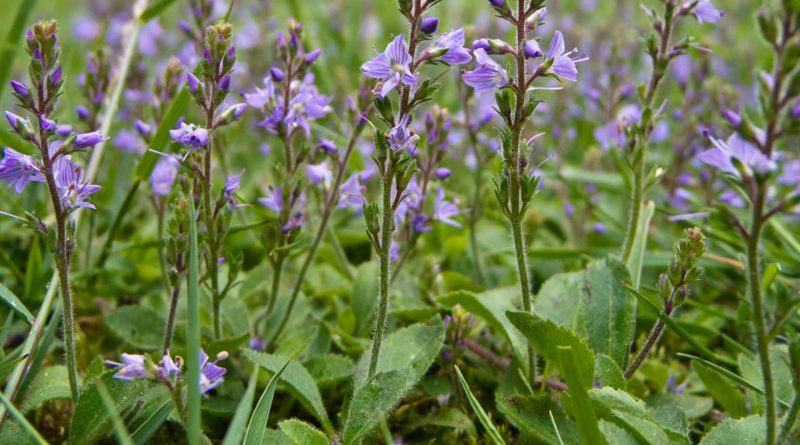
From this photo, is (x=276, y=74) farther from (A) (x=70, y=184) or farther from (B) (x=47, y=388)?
(B) (x=47, y=388)

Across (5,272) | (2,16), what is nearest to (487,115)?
(5,272)

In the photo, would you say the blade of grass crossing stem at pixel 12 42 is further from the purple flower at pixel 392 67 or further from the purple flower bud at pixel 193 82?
the purple flower at pixel 392 67

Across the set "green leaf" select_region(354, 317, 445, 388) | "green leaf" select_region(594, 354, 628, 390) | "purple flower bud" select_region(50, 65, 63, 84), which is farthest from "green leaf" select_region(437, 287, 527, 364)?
"purple flower bud" select_region(50, 65, 63, 84)

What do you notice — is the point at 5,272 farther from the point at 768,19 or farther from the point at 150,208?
the point at 768,19

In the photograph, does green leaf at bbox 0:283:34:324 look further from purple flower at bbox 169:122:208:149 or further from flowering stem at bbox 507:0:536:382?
flowering stem at bbox 507:0:536:382

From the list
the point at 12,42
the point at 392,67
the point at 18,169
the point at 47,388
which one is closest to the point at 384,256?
the point at 392,67
